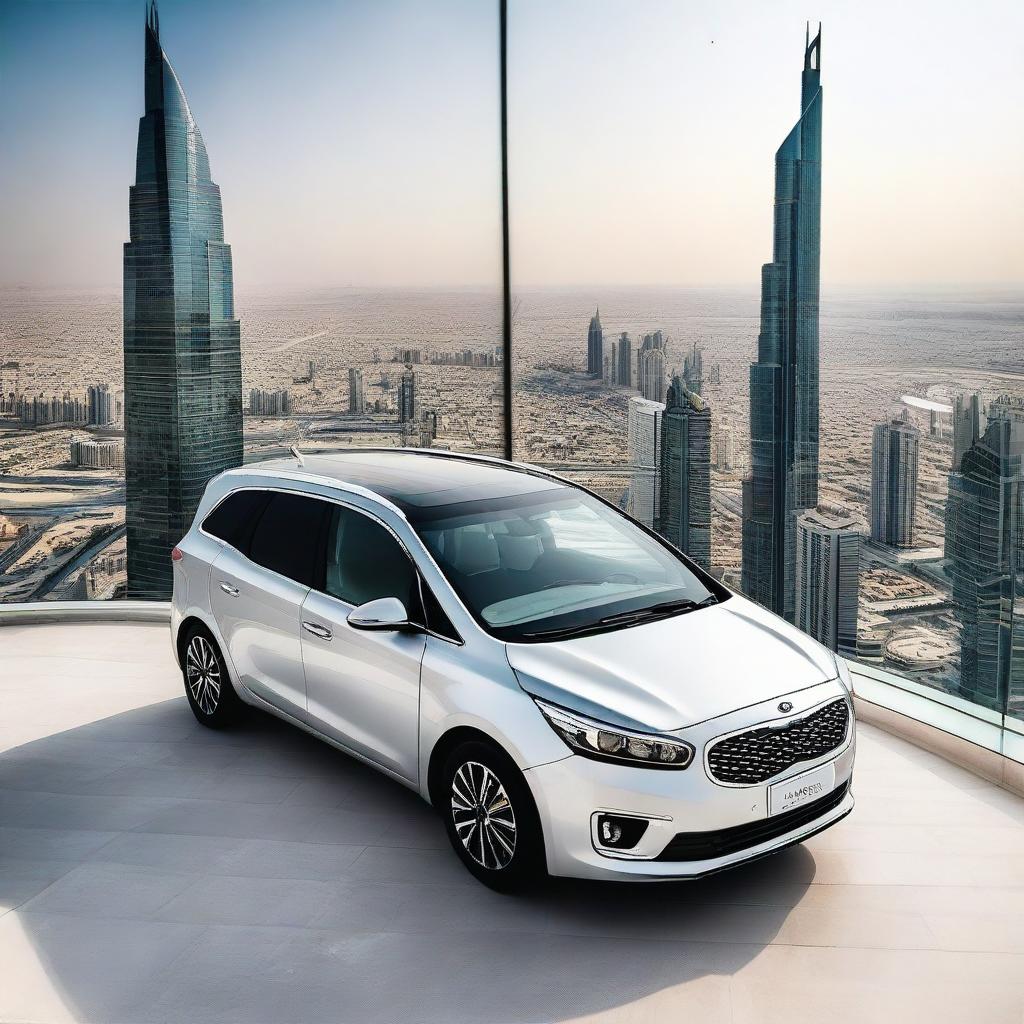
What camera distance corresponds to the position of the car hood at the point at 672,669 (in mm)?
3414

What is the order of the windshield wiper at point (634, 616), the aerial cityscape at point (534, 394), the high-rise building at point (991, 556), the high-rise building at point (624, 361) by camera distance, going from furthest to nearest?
the high-rise building at point (624, 361) → the aerial cityscape at point (534, 394) → the high-rise building at point (991, 556) → the windshield wiper at point (634, 616)

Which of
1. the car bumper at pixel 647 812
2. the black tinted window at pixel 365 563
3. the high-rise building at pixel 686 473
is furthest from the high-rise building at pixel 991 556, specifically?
the black tinted window at pixel 365 563

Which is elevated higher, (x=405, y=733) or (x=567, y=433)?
(x=567, y=433)

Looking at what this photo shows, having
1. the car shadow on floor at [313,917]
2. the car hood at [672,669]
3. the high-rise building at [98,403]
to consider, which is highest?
the high-rise building at [98,403]

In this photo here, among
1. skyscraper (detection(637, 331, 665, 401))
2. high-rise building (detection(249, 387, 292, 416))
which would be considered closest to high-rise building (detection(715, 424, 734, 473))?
skyscraper (detection(637, 331, 665, 401))

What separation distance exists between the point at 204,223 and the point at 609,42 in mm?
3277

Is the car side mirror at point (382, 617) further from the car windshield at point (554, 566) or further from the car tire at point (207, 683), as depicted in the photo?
the car tire at point (207, 683)

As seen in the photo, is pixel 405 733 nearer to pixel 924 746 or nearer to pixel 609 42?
pixel 924 746

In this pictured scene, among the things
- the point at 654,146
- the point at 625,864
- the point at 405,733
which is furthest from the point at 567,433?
the point at 625,864

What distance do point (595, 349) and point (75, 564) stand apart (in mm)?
4113

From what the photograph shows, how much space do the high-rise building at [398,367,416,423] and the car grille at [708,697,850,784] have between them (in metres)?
5.15

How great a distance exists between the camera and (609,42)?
806 cm

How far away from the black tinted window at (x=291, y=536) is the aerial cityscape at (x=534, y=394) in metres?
2.48

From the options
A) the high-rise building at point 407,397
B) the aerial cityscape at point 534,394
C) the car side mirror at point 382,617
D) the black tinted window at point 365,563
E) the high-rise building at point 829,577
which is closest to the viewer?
the car side mirror at point 382,617
